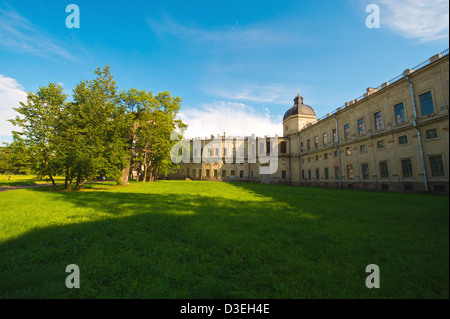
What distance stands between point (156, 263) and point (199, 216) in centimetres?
339

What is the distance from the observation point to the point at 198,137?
168 feet

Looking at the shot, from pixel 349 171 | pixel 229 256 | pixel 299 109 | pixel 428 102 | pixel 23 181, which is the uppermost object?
pixel 299 109

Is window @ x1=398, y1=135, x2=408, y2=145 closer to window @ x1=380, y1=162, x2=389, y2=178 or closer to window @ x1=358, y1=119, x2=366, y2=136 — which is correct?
window @ x1=380, y1=162, x2=389, y2=178

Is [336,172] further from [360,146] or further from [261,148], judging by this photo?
[261,148]

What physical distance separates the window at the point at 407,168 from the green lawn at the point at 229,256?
56.1ft

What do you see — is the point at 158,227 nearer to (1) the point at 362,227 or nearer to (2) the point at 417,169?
(1) the point at 362,227

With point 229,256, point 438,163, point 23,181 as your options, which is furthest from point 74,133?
point 23,181

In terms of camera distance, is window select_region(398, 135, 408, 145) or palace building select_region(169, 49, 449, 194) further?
window select_region(398, 135, 408, 145)

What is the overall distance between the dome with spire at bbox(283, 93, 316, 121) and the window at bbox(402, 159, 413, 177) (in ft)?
80.9

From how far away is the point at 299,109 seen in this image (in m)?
42.1

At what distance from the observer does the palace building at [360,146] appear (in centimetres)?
1134

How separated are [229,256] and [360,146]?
28.4m

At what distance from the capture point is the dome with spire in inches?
1651

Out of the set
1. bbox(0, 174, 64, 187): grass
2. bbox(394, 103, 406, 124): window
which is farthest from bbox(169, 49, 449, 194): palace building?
bbox(0, 174, 64, 187): grass
